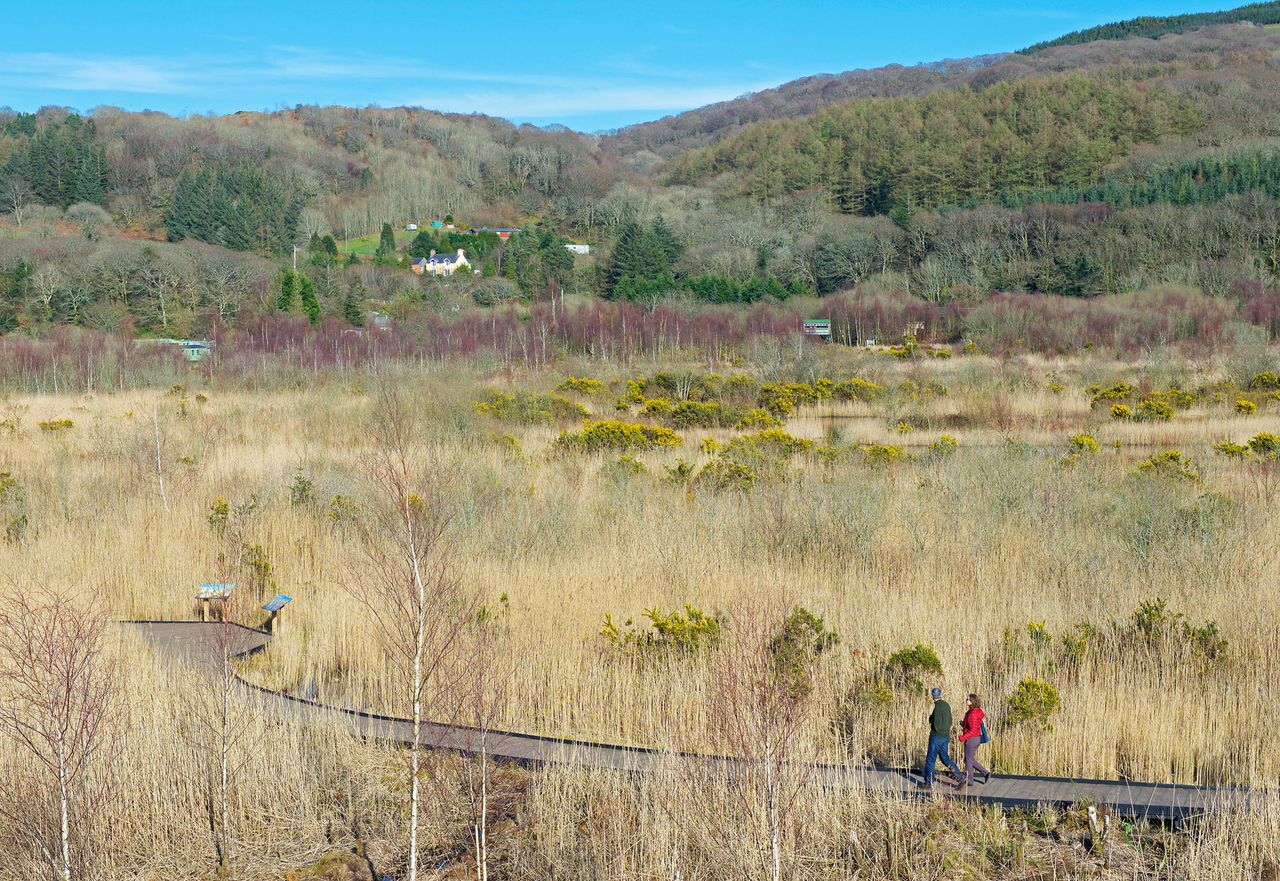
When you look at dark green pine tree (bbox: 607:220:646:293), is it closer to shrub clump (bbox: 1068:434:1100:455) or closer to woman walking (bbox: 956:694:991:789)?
shrub clump (bbox: 1068:434:1100:455)

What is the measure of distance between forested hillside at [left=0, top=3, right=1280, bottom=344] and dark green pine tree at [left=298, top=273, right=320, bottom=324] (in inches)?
17.9

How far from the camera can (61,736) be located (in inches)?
226

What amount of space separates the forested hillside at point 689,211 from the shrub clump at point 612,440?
3256 cm

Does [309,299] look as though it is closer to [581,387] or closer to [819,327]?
[819,327]

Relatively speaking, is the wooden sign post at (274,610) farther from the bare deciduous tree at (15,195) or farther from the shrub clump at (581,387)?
the bare deciduous tree at (15,195)

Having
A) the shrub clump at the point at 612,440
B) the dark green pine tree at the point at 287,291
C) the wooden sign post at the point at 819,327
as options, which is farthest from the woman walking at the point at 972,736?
the dark green pine tree at the point at 287,291

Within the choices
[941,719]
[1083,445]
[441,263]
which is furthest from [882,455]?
[441,263]

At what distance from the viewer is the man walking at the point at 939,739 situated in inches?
271

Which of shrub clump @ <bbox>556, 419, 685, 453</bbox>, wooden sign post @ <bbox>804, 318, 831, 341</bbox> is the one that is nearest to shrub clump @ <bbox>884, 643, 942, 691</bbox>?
shrub clump @ <bbox>556, 419, 685, 453</bbox>

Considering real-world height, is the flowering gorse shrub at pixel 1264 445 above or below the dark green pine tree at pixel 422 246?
below

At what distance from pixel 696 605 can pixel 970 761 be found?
462 cm

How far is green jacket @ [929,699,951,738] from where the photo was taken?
22.5 feet

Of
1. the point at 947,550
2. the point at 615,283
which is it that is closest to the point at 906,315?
the point at 615,283

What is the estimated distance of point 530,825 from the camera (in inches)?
277
